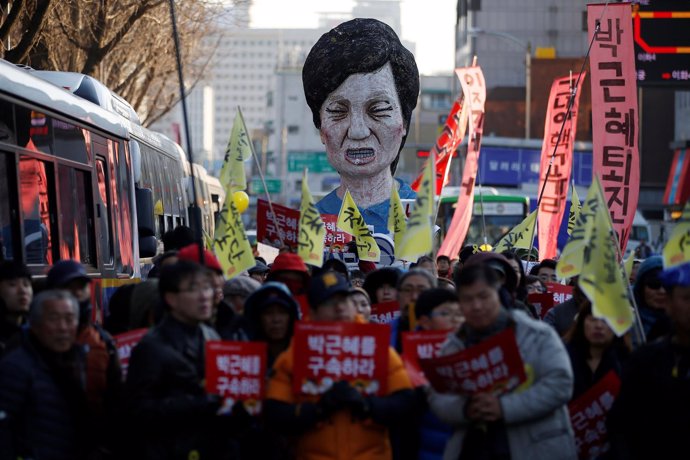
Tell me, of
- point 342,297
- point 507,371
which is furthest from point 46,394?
point 507,371

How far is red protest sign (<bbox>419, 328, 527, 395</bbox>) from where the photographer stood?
6090 millimetres

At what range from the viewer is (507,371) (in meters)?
6.14

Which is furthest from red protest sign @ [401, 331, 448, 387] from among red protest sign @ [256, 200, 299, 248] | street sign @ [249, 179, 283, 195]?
street sign @ [249, 179, 283, 195]

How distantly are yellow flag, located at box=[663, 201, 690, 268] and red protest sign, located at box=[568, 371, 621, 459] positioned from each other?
0.74 meters

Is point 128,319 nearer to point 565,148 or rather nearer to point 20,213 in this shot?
point 20,213

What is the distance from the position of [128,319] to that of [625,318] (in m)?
2.80

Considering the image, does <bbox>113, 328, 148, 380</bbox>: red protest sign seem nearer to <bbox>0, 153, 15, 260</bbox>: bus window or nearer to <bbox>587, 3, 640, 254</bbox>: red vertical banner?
<bbox>0, 153, 15, 260</bbox>: bus window

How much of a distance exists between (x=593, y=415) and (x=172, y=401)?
2.15 m

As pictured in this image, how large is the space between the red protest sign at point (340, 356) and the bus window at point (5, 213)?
3.45m

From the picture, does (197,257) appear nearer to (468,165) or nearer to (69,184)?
(69,184)

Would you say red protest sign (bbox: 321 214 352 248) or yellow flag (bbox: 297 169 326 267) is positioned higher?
yellow flag (bbox: 297 169 326 267)

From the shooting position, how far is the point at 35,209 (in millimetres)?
10000

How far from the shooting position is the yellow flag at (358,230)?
12.0 meters

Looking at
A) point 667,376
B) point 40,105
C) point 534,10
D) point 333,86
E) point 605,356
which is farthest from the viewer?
point 534,10
